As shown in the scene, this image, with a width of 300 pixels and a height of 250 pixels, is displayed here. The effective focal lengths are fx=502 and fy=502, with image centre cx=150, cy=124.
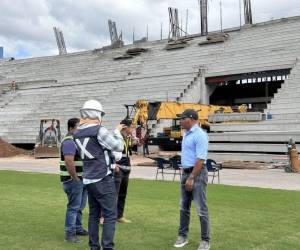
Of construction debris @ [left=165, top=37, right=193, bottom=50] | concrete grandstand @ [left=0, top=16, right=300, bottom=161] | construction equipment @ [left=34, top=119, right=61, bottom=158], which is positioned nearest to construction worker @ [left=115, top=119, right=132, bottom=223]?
concrete grandstand @ [left=0, top=16, right=300, bottom=161]

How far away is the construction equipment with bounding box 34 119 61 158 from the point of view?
33750mm

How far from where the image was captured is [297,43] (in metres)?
42.4

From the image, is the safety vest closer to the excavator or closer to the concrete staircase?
the concrete staircase

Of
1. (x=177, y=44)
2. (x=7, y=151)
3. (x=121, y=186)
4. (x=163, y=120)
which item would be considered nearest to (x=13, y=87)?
(x=177, y=44)

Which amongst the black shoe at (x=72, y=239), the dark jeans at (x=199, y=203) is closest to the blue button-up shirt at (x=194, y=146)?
the dark jeans at (x=199, y=203)

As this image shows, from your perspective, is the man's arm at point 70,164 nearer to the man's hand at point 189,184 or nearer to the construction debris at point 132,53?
the man's hand at point 189,184

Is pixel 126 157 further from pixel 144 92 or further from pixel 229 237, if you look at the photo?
pixel 144 92

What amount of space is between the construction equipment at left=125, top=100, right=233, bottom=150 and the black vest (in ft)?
87.9

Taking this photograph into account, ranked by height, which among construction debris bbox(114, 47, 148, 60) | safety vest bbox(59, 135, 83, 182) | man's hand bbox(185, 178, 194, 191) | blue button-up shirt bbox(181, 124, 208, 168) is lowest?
man's hand bbox(185, 178, 194, 191)

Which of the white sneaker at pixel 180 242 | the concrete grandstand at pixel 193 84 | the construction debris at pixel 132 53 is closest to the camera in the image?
the white sneaker at pixel 180 242

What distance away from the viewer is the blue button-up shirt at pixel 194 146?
6816 millimetres

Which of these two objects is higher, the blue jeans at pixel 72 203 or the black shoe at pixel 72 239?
the blue jeans at pixel 72 203

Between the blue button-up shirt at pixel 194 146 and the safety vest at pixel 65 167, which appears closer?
the blue button-up shirt at pixel 194 146

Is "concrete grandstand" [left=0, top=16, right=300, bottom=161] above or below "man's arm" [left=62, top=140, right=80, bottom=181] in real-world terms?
above
